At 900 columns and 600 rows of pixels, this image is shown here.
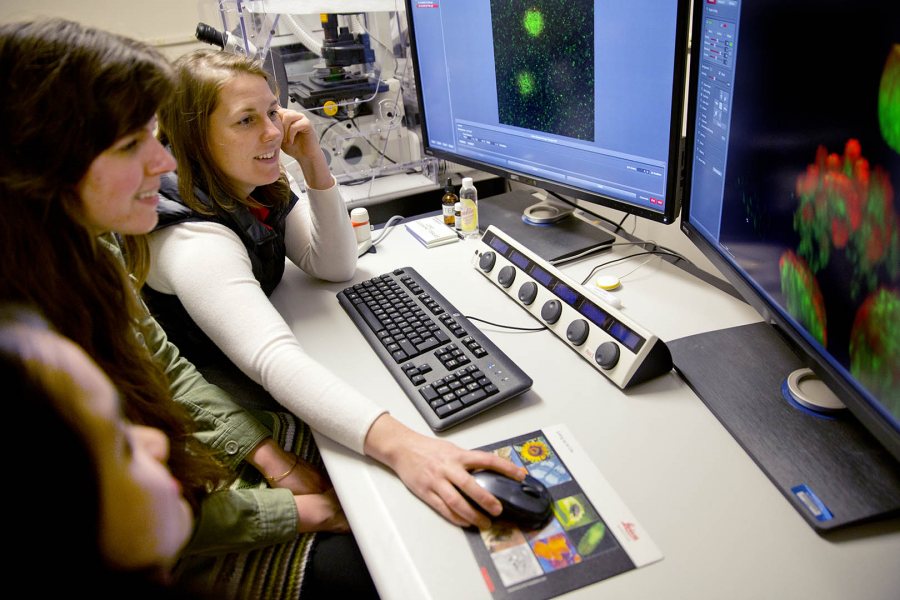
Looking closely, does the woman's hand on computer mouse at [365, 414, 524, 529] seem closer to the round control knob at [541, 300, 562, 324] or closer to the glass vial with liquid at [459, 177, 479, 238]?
the round control knob at [541, 300, 562, 324]

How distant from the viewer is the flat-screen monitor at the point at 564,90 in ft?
3.24

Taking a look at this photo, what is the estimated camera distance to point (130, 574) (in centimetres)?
33

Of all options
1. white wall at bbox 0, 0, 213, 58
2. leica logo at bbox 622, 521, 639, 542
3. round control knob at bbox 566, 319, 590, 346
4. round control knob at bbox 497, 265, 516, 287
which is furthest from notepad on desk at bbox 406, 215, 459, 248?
white wall at bbox 0, 0, 213, 58

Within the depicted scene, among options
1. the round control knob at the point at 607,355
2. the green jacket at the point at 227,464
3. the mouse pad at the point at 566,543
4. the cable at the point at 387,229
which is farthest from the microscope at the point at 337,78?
the mouse pad at the point at 566,543

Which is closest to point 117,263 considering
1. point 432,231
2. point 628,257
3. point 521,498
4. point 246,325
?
point 246,325

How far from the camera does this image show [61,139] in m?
0.54

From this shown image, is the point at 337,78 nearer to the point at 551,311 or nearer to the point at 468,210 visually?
the point at 468,210

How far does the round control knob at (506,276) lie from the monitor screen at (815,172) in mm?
356

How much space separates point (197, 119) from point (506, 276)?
61 cm

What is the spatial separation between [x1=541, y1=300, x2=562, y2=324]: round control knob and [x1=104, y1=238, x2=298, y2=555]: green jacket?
1.58 feet

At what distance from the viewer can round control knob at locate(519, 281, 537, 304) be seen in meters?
1.03

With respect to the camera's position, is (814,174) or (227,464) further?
(227,464)

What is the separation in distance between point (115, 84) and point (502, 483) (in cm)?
57

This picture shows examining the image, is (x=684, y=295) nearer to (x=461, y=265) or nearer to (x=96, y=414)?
(x=461, y=265)
